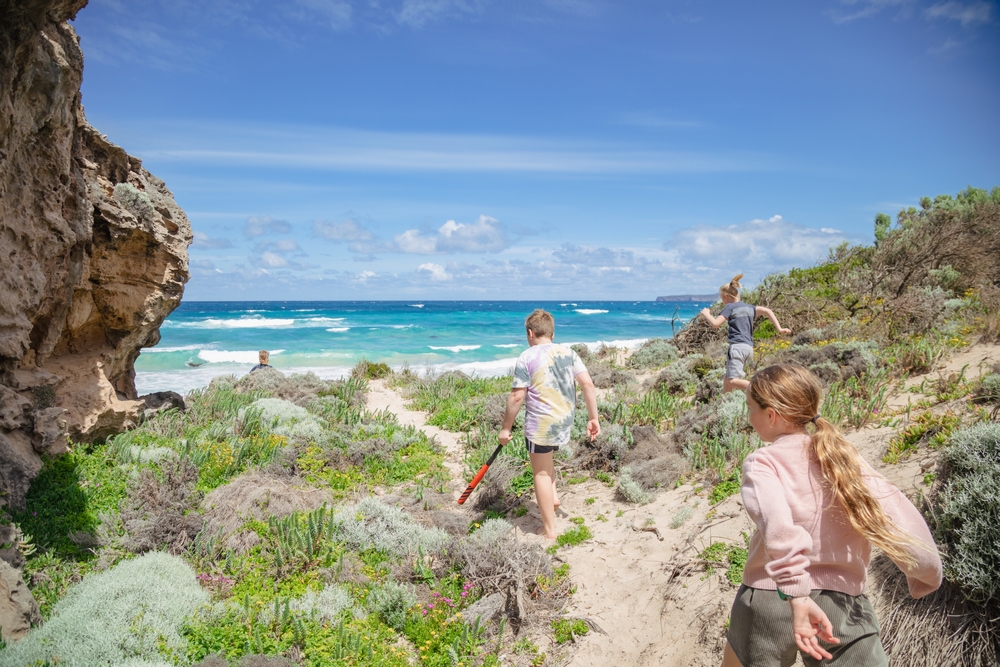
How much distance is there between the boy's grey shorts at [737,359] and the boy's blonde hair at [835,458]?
5.37 metres

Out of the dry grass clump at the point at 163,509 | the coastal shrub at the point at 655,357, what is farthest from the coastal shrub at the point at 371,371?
the dry grass clump at the point at 163,509

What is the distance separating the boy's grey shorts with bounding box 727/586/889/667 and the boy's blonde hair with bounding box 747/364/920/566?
10.5 inches

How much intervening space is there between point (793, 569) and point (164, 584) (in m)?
4.05

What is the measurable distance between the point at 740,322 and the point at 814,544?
5977 millimetres

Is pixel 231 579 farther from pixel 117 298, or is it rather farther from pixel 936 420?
pixel 936 420

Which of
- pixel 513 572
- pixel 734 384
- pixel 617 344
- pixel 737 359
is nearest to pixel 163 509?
pixel 513 572

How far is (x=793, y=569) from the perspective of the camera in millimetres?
2031

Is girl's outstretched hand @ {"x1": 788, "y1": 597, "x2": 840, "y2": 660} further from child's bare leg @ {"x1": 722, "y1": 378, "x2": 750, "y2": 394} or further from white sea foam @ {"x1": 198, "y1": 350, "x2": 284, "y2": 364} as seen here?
white sea foam @ {"x1": 198, "y1": 350, "x2": 284, "y2": 364}

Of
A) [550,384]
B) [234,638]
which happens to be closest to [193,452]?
[234,638]

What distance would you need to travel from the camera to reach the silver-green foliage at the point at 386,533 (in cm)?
496

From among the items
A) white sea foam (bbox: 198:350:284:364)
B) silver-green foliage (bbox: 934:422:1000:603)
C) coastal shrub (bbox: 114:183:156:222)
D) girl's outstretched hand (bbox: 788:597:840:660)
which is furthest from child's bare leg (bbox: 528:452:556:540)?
white sea foam (bbox: 198:350:284:364)

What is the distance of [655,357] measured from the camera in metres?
13.5

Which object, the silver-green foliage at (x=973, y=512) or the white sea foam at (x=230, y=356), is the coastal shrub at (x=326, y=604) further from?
the white sea foam at (x=230, y=356)

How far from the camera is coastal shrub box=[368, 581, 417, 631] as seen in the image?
4105 millimetres
